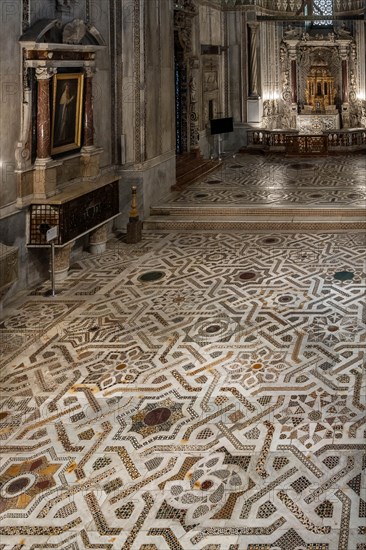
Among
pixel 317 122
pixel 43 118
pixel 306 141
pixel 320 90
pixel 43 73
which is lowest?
pixel 43 118

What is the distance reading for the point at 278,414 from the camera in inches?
167

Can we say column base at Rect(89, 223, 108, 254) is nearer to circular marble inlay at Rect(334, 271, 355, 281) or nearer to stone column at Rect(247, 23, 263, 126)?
circular marble inlay at Rect(334, 271, 355, 281)

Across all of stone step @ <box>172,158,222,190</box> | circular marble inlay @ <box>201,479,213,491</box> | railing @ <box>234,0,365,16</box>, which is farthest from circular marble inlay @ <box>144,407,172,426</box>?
railing @ <box>234,0,365,16</box>

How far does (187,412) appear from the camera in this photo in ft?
14.2

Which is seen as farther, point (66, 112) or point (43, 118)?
point (66, 112)

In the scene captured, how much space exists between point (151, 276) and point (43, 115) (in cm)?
232

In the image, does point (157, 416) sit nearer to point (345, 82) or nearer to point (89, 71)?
point (89, 71)

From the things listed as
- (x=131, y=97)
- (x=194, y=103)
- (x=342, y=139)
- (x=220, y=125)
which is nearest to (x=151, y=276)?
(x=131, y=97)

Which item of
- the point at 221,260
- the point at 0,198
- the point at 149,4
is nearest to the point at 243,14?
the point at 149,4

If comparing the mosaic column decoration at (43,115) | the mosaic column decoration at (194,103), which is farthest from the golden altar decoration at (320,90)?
the mosaic column decoration at (43,115)

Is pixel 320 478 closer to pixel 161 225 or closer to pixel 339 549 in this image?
pixel 339 549

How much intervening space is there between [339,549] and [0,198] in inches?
194

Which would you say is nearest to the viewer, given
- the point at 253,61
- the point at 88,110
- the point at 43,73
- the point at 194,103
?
the point at 43,73

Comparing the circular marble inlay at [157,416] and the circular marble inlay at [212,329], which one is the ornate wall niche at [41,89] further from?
the circular marble inlay at [157,416]
